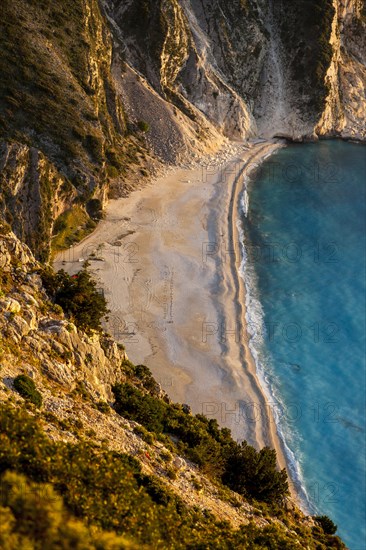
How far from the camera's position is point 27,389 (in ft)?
78.4

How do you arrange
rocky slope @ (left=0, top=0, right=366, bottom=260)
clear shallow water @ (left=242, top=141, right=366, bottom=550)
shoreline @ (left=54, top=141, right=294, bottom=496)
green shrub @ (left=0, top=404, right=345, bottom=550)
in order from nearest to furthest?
green shrub @ (left=0, top=404, right=345, bottom=550) < clear shallow water @ (left=242, top=141, right=366, bottom=550) < shoreline @ (left=54, top=141, right=294, bottom=496) < rocky slope @ (left=0, top=0, right=366, bottom=260)

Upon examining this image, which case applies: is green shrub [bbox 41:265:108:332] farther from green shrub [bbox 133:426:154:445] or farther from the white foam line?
the white foam line

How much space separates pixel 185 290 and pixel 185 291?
0.15m

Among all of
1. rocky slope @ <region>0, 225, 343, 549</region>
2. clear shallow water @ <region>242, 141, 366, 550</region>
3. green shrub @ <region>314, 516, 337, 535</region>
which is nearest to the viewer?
rocky slope @ <region>0, 225, 343, 549</region>

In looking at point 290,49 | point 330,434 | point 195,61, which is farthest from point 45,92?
point 290,49

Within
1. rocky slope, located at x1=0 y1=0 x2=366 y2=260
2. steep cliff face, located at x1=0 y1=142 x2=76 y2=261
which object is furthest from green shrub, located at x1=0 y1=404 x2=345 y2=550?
rocky slope, located at x1=0 y1=0 x2=366 y2=260

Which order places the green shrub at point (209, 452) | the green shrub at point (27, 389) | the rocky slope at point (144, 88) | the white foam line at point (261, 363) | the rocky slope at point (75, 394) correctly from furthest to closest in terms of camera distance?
1. the rocky slope at point (144, 88)
2. the white foam line at point (261, 363)
3. the green shrub at point (209, 452)
4. the rocky slope at point (75, 394)
5. the green shrub at point (27, 389)

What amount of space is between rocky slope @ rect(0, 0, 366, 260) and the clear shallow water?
11.9m

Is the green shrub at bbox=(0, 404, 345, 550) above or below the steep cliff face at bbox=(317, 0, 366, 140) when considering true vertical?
below

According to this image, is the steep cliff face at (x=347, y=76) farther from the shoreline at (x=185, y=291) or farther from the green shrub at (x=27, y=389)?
the green shrub at (x=27, y=389)

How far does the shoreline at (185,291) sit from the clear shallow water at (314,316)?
A: 6.14ft

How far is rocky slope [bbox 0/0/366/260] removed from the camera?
5522 centimetres

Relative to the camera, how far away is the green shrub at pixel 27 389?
78.1 feet

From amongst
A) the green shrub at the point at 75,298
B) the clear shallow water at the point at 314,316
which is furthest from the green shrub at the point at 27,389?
the clear shallow water at the point at 314,316
